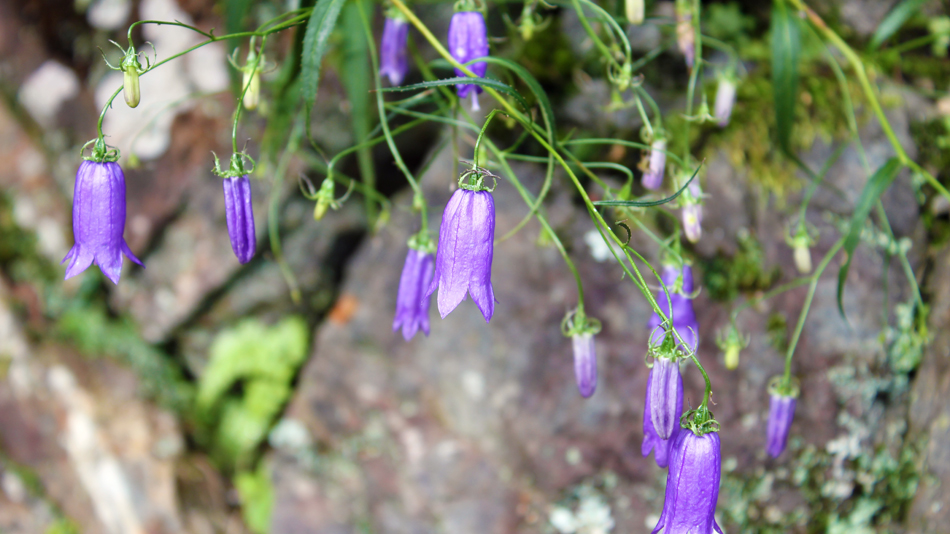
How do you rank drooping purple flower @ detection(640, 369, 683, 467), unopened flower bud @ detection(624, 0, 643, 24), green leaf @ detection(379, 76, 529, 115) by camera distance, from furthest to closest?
1. unopened flower bud @ detection(624, 0, 643, 24)
2. drooping purple flower @ detection(640, 369, 683, 467)
3. green leaf @ detection(379, 76, 529, 115)

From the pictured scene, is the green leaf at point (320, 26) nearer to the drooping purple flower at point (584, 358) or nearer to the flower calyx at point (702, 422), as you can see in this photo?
the drooping purple flower at point (584, 358)

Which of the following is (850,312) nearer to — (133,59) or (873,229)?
(873,229)

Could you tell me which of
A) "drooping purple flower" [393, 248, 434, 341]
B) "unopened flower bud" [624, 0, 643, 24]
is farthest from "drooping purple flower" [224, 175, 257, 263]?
"unopened flower bud" [624, 0, 643, 24]

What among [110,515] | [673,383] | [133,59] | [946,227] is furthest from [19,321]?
[946,227]

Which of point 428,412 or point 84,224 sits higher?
point 84,224

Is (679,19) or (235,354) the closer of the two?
(679,19)

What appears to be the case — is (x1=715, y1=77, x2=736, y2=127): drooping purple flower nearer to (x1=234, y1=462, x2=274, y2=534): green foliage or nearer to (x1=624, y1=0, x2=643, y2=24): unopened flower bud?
(x1=624, y1=0, x2=643, y2=24): unopened flower bud
